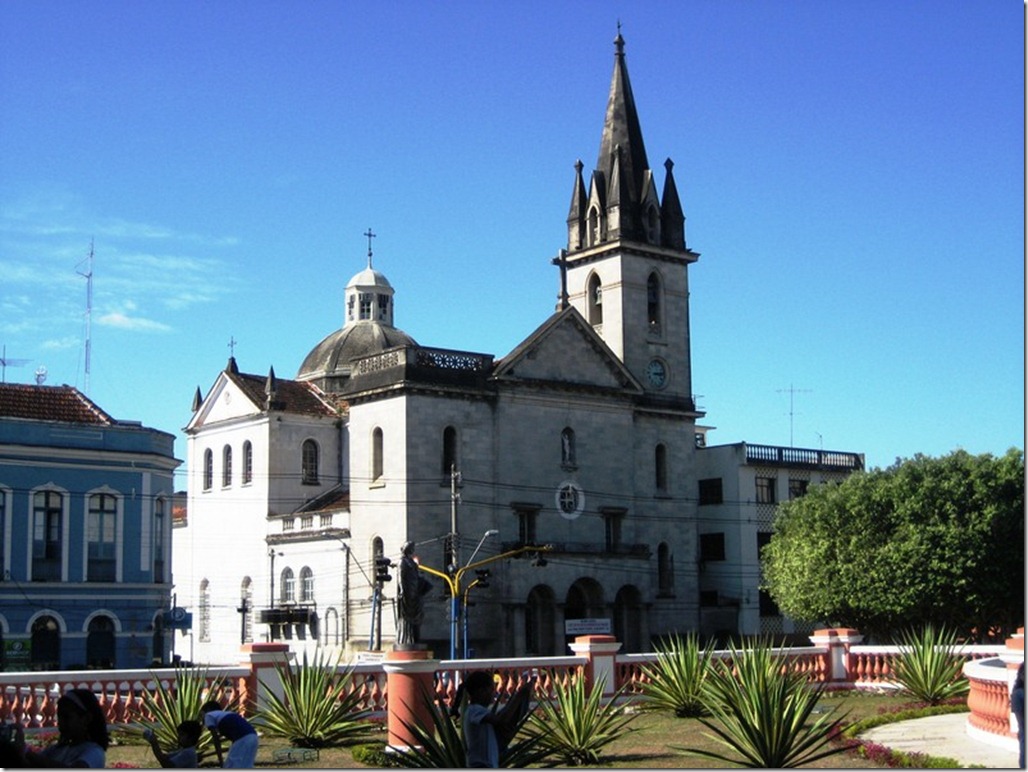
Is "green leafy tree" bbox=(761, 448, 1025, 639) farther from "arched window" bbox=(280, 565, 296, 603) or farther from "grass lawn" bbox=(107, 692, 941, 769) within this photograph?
"grass lawn" bbox=(107, 692, 941, 769)

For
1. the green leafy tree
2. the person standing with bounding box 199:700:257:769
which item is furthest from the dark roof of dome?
the person standing with bounding box 199:700:257:769

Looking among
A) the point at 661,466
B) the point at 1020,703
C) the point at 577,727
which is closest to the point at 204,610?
the point at 661,466

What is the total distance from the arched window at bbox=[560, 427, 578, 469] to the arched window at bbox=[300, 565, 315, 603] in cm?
1012

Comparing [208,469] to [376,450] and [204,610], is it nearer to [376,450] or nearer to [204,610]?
[204,610]

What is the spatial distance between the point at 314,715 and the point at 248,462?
39.8m

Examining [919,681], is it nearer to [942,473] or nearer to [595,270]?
[942,473]

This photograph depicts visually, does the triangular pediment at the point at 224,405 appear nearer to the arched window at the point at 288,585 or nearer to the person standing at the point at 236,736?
the arched window at the point at 288,585

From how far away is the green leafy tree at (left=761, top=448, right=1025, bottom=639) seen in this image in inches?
1836

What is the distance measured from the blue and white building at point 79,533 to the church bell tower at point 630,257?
77.5ft

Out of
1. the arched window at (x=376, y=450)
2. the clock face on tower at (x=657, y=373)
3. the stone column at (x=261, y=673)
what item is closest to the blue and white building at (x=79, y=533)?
the arched window at (x=376, y=450)

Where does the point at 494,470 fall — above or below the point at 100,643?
above

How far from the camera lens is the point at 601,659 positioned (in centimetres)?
2712

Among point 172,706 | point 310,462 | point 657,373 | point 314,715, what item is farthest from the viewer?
point 657,373

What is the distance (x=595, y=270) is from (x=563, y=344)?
604 centimetres
